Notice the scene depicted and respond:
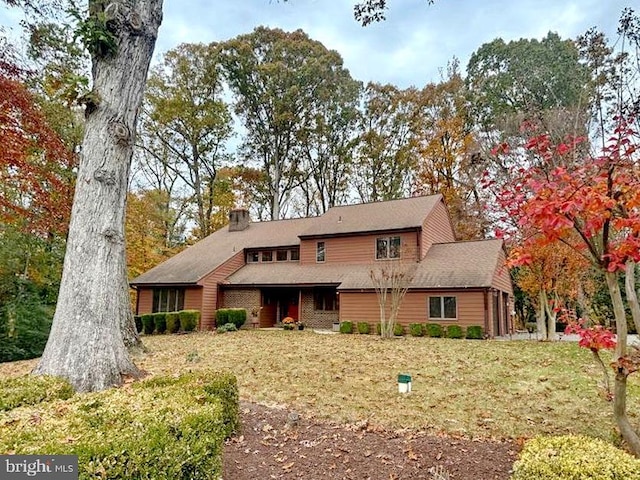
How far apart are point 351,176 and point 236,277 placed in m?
14.9

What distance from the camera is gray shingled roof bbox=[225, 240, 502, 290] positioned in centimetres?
1622

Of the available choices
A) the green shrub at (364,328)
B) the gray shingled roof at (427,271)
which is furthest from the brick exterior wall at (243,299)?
the green shrub at (364,328)

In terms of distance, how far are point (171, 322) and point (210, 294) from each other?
7.89 feet

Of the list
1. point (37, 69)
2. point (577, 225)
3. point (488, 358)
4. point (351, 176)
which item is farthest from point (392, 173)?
point (577, 225)

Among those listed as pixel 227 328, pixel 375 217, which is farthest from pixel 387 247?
pixel 227 328

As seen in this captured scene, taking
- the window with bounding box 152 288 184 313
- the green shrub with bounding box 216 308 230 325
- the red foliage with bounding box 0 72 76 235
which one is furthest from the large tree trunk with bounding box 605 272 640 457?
the window with bounding box 152 288 184 313

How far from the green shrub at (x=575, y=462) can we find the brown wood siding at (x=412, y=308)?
1285 centimetres

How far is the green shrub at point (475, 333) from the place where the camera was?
15185 mm

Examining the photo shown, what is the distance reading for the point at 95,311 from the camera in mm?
6094

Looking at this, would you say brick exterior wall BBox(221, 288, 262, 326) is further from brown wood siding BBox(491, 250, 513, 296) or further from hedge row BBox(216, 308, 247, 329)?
brown wood siding BBox(491, 250, 513, 296)

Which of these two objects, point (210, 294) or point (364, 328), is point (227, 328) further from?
point (364, 328)

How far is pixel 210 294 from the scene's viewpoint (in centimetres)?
2036

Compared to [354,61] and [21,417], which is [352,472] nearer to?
[21,417]

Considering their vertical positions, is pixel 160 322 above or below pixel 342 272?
below
